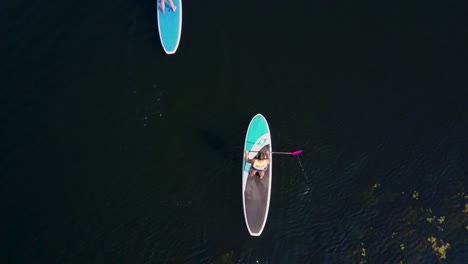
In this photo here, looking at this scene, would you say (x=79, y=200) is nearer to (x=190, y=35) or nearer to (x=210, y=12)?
(x=190, y=35)

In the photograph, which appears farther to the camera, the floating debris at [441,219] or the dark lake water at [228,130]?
the floating debris at [441,219]

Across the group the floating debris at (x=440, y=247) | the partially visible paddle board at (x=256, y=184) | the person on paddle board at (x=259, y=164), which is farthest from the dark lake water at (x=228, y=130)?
the person on paddle board at (x=259, y=164)

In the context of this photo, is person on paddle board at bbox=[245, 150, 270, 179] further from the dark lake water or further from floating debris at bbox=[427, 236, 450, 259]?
floating debris at bbox=[427, 236, 450, 259]

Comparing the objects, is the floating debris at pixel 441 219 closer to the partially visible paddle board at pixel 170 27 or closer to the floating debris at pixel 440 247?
the floating debris at pixel 440 247

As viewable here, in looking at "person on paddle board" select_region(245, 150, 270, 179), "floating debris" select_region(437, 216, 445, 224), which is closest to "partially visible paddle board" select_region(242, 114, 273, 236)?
"person on paddle board" select_region(245, 150, 270, 179)

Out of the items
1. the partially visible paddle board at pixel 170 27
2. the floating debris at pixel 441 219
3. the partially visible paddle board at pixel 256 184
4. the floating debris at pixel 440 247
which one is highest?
the partially visible paddle board at pixel 170 27

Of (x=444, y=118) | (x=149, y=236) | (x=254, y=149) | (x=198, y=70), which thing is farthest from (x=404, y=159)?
(x=149, y=236)

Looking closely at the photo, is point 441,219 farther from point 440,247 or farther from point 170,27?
point 170,27
